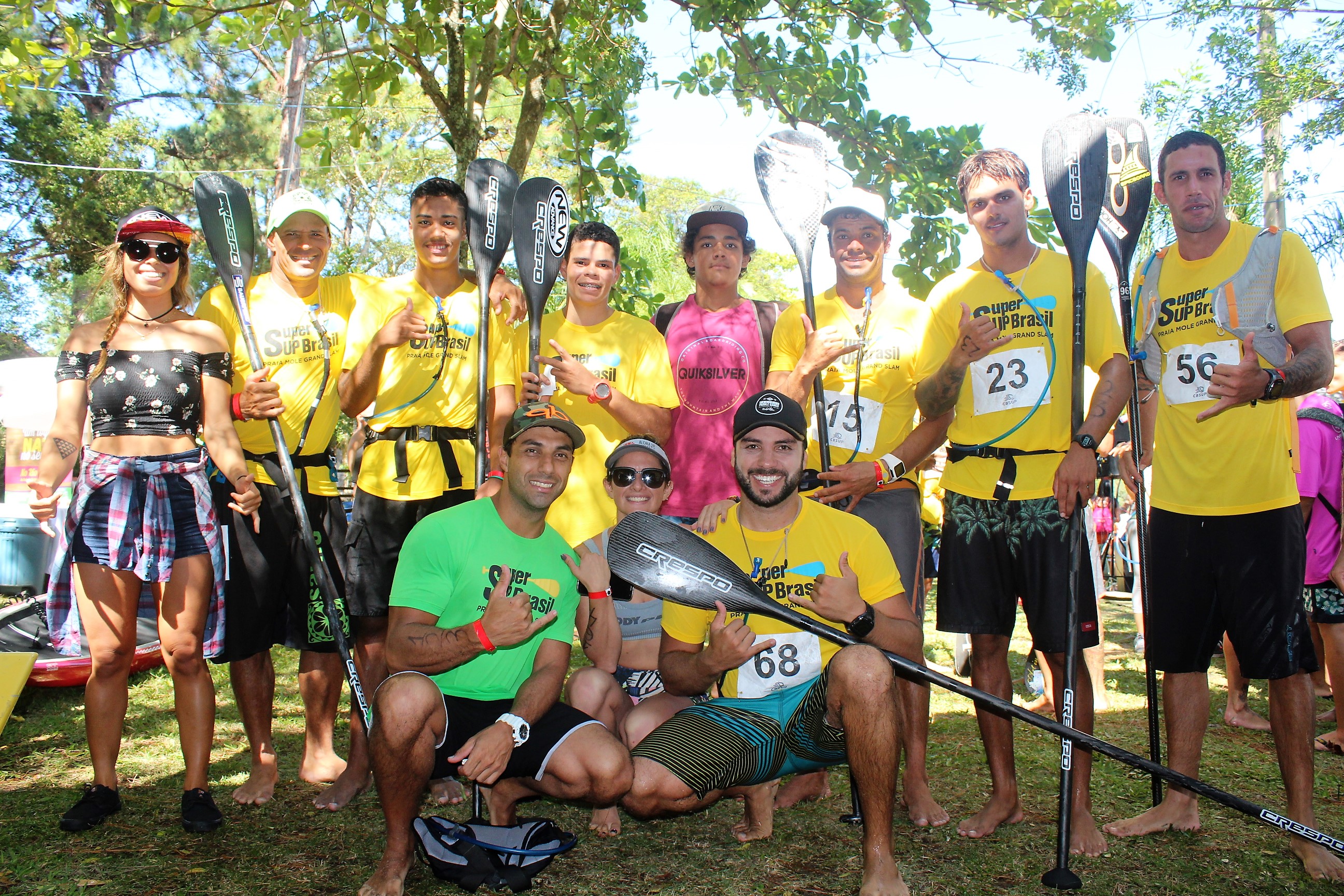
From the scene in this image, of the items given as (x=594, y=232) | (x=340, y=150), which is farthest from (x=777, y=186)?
(x=340, y=150)

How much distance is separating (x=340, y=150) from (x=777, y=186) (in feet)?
62.4

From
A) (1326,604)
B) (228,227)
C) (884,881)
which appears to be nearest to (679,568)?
(884,881)

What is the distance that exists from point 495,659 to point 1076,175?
104 inches

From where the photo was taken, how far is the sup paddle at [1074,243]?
3.08 m

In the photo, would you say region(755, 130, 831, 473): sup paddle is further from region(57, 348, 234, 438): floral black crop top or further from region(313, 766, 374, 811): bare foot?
region(57, 348, 234, 438): floral black crop top

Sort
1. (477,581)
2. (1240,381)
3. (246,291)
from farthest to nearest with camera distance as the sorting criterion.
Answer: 1. (246,291)
2. (477,581)
3. (1240,381)

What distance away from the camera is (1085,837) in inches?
119

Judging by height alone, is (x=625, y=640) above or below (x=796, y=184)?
below

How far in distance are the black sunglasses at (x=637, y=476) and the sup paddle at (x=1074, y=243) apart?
4.71 ft

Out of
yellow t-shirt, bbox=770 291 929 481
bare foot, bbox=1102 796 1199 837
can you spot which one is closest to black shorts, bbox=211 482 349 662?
yellow t-shirt, bbox=770 291 929 481

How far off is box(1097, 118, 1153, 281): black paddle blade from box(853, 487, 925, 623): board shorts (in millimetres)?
1160

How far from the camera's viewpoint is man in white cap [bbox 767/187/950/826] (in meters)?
3.54

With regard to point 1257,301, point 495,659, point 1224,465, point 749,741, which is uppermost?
point 1257,301

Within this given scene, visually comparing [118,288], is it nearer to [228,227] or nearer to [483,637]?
[228,227]
